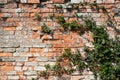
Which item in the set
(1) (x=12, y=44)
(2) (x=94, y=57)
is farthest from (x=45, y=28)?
(2) (x=94, y=57)

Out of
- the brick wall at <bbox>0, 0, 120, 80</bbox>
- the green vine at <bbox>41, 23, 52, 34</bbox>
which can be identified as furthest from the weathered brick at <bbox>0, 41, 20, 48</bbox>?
the green vine at <bbox>41, 23, 52, 34</bbox>

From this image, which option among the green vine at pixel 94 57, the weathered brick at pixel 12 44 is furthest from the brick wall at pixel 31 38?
the green vine at pixel 94 57

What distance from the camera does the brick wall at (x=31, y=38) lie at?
541cm

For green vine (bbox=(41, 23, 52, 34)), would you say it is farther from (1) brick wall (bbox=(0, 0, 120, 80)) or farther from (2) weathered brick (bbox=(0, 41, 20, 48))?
(2) weathered brick (bbox=(0, 41, 20, 48))

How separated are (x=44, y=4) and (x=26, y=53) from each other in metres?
1.02

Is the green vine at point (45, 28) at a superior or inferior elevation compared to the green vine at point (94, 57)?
superior

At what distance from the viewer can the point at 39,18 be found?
546cm

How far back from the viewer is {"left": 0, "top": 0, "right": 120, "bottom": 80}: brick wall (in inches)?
213

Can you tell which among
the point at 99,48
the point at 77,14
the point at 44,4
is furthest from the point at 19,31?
the point at 99,48

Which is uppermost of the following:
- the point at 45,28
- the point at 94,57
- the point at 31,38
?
the point at 45,28

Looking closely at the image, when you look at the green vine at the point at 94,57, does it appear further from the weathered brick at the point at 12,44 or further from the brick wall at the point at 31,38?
the weathered brick at the point at 12,44

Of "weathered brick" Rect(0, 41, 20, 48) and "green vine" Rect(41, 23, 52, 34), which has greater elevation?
"green vine" Rect(41, 23, 52, 34)

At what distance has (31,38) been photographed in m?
5.43

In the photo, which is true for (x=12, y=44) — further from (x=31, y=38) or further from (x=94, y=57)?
(x=94, y=57)
